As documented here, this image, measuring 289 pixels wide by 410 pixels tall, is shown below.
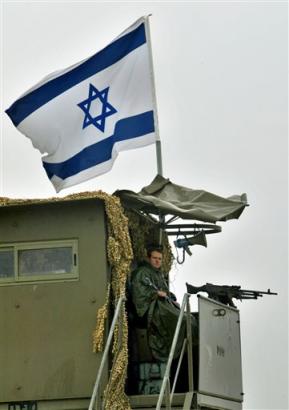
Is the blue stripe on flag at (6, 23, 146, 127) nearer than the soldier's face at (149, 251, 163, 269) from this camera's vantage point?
No

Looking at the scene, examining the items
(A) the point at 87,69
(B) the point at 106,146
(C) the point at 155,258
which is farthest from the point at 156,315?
(A) the point at 87,69

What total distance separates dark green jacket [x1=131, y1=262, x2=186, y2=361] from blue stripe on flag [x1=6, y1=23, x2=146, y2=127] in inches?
156

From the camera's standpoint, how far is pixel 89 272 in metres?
13.3

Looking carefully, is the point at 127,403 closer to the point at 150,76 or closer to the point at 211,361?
the point at 211,361

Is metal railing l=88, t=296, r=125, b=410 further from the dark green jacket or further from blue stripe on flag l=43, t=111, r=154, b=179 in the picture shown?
blue stripe on flag l=43, t=111, r=154, b=179

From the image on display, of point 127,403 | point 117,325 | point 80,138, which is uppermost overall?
point 80,138

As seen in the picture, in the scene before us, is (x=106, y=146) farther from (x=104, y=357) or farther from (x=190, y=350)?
(x=104, y=357)

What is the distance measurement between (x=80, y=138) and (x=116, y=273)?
325 centimetres

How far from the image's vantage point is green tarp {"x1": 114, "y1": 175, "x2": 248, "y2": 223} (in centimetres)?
1380

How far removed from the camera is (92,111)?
16000 mm

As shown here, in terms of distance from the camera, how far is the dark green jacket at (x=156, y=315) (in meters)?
13.1

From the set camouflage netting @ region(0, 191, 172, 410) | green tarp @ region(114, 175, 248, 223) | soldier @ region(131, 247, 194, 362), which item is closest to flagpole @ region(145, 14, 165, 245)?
green tarp @ region(114, 175, 248, 223)

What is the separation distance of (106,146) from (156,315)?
3295 mm

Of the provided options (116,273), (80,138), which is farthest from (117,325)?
(80,138)
